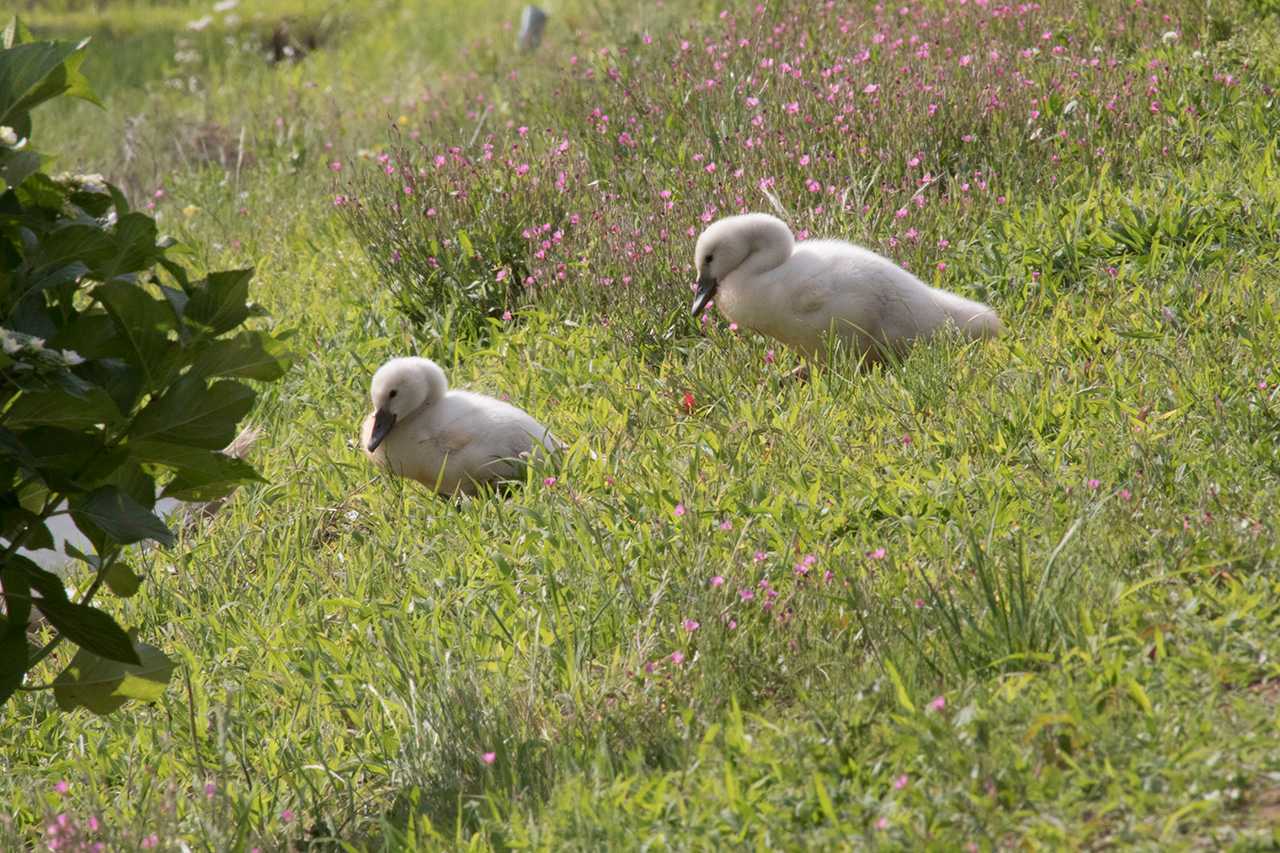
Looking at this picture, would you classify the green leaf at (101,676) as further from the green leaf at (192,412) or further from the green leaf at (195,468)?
the green leaf at (192,412)

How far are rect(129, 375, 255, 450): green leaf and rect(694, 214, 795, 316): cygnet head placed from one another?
249 cm

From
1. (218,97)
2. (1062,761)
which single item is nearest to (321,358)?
(1062,761)

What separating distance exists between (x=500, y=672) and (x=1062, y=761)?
4.88ft

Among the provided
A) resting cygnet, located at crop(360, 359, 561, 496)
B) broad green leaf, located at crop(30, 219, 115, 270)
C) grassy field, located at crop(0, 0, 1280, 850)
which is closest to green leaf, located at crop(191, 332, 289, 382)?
broad green leaf, located at crop(30, 219, 115, 270)

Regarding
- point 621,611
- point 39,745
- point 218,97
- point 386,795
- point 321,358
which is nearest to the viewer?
point 386,795

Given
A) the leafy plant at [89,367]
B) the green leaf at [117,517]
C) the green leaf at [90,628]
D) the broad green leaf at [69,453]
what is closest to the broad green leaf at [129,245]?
the leafy plant at [89,367]

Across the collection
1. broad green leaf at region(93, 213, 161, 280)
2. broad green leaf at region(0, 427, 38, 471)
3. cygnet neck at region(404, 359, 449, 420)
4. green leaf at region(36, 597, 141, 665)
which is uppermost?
broad green leaf at region(93, 213, 161, 280)

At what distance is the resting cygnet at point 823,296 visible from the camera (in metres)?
5.40

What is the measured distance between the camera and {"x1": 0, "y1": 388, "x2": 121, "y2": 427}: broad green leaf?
3.23 m

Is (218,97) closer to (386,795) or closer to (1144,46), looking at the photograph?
(1144,46)

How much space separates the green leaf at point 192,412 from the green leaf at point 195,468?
0.11 feet

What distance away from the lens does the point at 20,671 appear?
360cm

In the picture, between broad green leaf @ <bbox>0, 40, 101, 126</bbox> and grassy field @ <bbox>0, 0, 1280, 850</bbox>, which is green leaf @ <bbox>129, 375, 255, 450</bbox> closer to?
broad green leaf @ <bbox>0, 40, 101, 126</bbox>

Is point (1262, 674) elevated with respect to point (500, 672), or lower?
elevated
